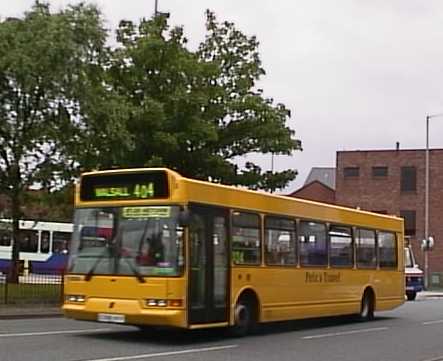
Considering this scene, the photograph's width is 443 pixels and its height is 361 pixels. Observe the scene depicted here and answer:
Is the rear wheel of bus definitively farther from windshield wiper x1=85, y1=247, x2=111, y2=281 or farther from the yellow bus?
windshield wiper x1=85, y1=247, x2=111, y2=281

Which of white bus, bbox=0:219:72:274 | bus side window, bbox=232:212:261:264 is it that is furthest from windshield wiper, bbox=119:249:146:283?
white bus, bbox=0:219:72:274

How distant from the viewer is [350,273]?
80.5ft

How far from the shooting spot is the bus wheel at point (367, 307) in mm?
25688

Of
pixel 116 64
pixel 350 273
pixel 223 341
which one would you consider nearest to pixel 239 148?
pixel 116 64

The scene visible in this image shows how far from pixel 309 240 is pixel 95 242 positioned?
19.7 feet

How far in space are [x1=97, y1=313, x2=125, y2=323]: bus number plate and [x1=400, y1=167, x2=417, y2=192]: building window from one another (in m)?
62.9

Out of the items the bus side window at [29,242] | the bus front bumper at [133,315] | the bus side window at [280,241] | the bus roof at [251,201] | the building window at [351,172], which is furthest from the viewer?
the building window at [351,172]

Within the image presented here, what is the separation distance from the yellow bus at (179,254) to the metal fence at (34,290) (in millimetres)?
8426

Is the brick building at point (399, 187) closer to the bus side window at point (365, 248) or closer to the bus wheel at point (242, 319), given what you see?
the bus side window at point (365, 248)

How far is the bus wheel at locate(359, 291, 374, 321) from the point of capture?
2569 cm

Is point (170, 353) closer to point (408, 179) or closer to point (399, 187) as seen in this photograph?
point (408, 179)

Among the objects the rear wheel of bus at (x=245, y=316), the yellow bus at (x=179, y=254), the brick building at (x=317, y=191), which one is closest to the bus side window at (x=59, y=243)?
the yellow bus at (x=179, y=254)

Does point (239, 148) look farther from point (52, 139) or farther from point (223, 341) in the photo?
point (223, 341)

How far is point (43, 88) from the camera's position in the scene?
28484 mm
